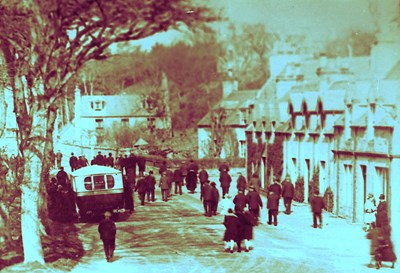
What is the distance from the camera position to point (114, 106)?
15.4 m

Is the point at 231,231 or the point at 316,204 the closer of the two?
the point at 231,231

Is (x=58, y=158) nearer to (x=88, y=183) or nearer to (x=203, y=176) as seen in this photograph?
(x=88, y=183)

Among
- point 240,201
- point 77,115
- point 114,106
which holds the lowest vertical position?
point 240,201

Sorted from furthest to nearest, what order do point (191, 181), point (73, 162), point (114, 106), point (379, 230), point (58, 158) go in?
point (191, 181)
point (58, 158)
point (73, 162)
point (114, 106)
point (379, 230)

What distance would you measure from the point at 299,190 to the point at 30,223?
843 centimetres

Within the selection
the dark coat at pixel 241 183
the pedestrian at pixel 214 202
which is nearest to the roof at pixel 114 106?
the pedestrian at pixel 214 202

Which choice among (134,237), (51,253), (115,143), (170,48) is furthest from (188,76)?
(51,253)

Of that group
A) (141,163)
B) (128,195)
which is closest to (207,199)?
(141,163)

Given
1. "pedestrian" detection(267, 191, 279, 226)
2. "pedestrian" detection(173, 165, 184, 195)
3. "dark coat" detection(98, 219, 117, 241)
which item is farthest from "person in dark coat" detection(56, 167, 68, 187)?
"pedestrian" detection(267, 191, 279, 226)

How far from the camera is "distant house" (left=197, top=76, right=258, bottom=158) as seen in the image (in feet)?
57.2

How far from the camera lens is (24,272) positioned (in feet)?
42.2

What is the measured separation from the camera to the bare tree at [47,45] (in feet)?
42.5

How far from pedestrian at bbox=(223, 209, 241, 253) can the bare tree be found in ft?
11.2

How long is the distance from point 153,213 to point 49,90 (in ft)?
13.5
